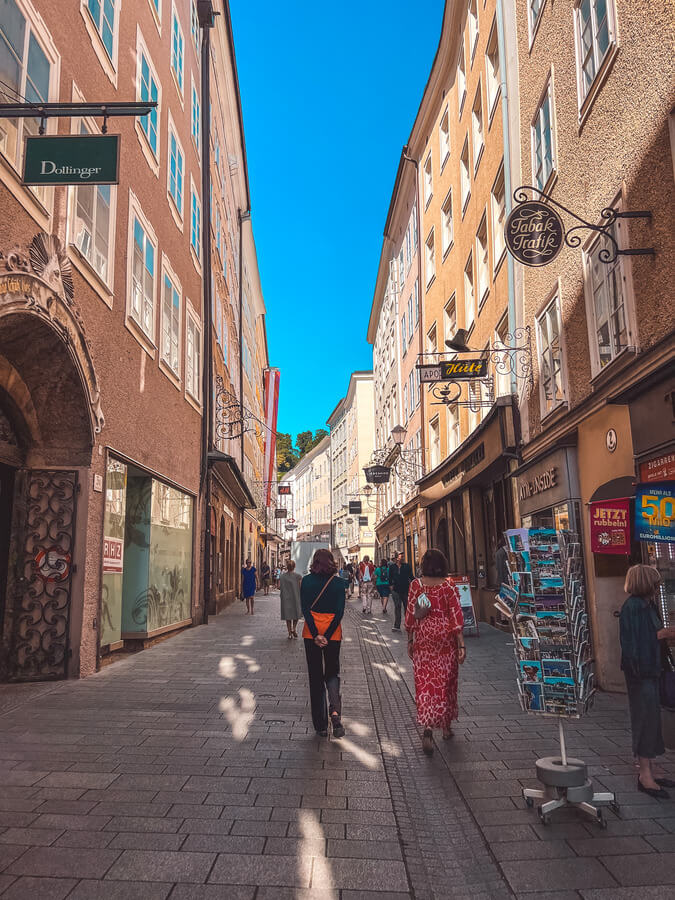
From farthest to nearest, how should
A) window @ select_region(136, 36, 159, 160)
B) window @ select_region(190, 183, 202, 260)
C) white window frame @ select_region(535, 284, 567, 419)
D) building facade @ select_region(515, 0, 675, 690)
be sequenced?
window @ select_region(190, 183, 202, 260)
window @ select_region(136, 36, 159, 160)
white window frame @ select_region(535, 284, 567, 419)
building facade @ select_region(515, 0, 675, 690)

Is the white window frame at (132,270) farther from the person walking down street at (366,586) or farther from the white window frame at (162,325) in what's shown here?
the person walking down street at (366,586)

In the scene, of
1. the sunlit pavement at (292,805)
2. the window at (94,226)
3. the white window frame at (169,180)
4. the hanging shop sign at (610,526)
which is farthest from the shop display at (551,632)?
the white window frame at (169,180)

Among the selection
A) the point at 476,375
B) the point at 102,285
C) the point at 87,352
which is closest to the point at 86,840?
the point at 87,352

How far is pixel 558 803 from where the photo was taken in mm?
4672

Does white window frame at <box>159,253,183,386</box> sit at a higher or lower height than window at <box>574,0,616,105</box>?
lower

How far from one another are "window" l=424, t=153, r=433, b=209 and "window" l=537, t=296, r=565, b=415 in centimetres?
1607

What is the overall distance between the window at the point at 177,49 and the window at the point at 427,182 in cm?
1147

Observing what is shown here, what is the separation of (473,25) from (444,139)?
16.3ft

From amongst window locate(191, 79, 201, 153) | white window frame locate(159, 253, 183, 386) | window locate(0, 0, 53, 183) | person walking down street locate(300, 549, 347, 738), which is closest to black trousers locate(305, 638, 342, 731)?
person walking down street locate(300, 549, 347, 738)

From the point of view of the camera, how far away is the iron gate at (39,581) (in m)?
9.41

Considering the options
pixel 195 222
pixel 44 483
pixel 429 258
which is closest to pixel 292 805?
pixel 44 483

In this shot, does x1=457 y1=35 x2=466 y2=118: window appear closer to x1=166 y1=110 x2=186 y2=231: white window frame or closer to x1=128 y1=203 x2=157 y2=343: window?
x1=166 y1=110 x2=186 y2=231: white window frame

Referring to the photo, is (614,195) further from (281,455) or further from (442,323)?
(281,455)

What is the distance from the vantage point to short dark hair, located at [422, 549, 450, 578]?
6750 mm
